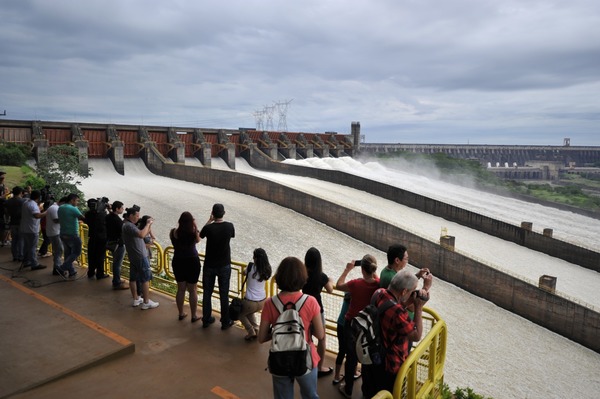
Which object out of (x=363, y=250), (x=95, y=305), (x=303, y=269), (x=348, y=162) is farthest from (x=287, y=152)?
(x=303, y=269)

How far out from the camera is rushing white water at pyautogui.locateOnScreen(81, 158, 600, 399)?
39.3 feet

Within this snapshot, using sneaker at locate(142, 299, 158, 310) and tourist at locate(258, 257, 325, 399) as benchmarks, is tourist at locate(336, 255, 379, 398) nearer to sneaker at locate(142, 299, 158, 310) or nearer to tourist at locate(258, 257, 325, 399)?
tourist at locate(258, 257, 325, 399)

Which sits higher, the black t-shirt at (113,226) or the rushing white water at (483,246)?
the black t-shirt at (113,226)

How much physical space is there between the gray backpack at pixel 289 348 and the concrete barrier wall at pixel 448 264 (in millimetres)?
14718

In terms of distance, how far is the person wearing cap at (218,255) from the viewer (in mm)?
5336

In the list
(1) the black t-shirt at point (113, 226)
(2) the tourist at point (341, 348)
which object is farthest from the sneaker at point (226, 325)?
(1) the black t-shirt at point (113, 226)

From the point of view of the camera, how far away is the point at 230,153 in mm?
38531

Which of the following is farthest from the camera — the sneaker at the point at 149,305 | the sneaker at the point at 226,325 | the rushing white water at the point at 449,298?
the rushing white water at the point at 449,298

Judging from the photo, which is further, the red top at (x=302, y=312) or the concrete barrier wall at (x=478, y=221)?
the concrete barrier wall at (x=478, y=221)

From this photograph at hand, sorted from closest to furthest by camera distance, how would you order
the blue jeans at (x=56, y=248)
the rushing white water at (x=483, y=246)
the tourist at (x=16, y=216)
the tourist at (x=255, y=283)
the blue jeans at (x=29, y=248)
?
the tourist at (x=255, y=283) < the blue jeans at (x=56, y=248) < the blue jeans at (x=29, y=248) < the tourist at (x=16, y=216) < the rushing white water at (x=483, y=246)

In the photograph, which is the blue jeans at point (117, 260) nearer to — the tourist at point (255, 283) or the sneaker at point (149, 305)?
the sneaker at point (149, 305)

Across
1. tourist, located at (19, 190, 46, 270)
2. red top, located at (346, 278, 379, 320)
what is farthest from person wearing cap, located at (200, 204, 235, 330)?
tourist, located at (19, 190, 46, 270)

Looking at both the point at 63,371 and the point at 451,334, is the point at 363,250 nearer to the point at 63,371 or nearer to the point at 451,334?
the point at 451,334

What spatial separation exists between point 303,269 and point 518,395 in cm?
1082
